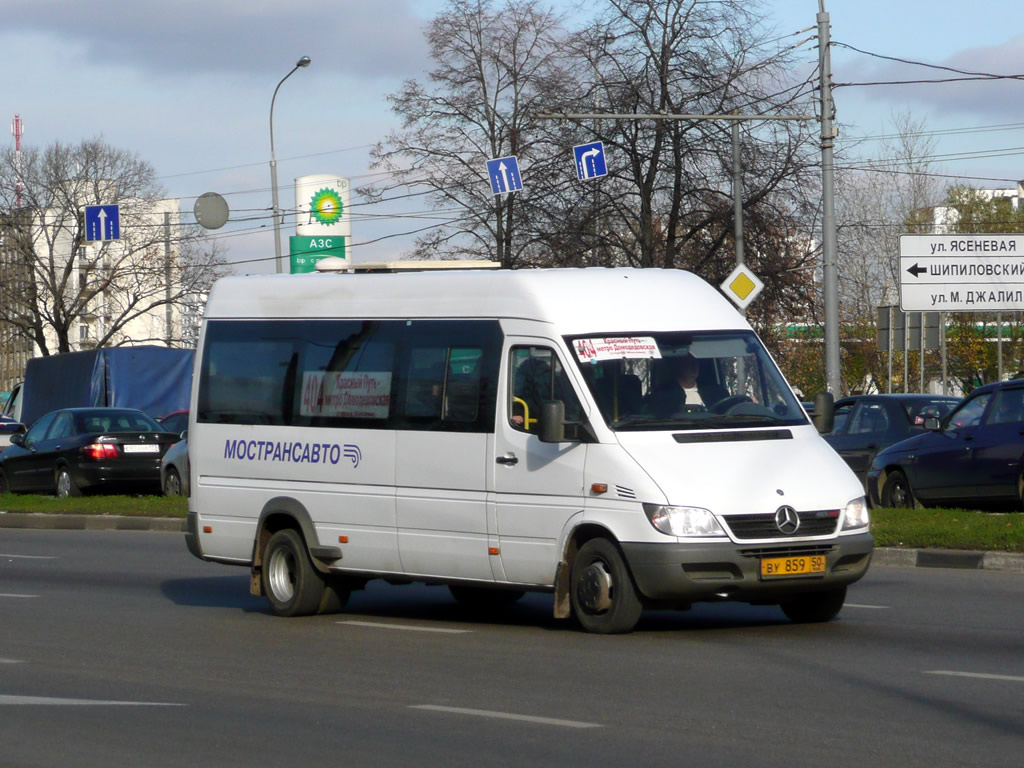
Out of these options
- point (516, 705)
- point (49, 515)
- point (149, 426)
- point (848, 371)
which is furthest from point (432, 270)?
point (848, 371)

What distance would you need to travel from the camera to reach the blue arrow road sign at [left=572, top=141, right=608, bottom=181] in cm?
3105

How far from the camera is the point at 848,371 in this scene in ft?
223

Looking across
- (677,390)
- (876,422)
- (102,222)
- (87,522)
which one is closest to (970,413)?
(876,422)

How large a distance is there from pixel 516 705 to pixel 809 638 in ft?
9.55

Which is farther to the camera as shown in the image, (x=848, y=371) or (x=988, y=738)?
(x=848, y=371)

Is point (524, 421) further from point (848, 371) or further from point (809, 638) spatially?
point (848, 371)

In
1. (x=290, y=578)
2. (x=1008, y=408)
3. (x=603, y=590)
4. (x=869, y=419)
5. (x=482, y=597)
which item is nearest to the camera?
(x=603, y=590)

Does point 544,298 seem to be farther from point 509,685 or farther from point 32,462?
point 32,462

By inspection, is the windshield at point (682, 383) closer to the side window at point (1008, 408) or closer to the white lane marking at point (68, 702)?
the white lane marking at point (68, 702)

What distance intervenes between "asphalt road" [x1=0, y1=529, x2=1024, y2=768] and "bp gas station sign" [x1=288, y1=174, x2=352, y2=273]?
4594 centimetres

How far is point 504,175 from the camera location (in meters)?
32.2

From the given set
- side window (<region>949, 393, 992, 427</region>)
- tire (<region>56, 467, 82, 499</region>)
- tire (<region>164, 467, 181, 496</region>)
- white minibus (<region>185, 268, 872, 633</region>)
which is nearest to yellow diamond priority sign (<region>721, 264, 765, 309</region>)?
side window (<region>949, 393, 992, 427</region>)

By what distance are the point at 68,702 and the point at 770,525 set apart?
13.7ft

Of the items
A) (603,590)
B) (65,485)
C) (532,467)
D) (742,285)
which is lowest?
(65,485)
